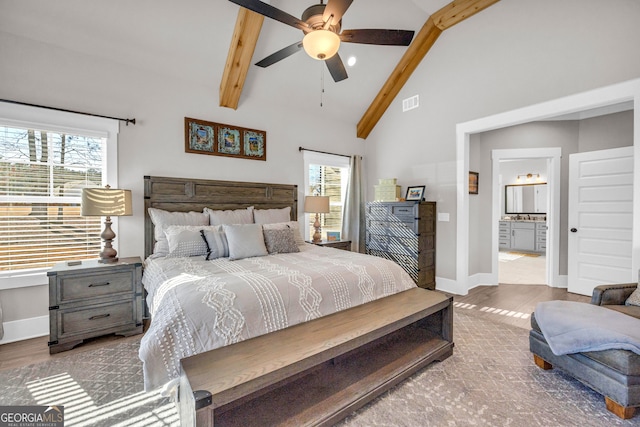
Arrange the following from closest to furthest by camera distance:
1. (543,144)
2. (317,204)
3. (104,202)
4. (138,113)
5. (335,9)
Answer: (335,9) < (104,202) < (138,113) < (317,204) < (543,144)

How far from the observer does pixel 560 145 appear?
4547mm

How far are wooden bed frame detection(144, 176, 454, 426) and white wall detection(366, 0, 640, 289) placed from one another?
7.49ft

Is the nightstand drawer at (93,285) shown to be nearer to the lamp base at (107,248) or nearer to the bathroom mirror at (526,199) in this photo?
the lamp base at (107,248)

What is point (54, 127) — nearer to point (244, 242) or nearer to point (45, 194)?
point (45, 194)

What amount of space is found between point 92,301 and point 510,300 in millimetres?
4919

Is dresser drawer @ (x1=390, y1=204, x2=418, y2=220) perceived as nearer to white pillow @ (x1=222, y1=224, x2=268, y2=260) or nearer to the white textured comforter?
the white textured comforter

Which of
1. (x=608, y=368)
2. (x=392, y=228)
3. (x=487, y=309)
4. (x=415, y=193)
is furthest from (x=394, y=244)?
(x=608, y=368)

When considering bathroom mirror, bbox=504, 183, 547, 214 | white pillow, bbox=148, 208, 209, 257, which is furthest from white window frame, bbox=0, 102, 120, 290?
bathroom mirror, bbox=504, 183, 547, 214

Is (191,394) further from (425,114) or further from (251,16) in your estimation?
(425,114)

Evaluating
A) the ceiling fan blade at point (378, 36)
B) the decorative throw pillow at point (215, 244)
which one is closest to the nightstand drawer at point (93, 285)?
the decorative throw pillow at point (215, 244)

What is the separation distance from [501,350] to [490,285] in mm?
2416

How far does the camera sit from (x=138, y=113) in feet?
11.1

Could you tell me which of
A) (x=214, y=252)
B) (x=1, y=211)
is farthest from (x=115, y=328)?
(x=1, y=211)

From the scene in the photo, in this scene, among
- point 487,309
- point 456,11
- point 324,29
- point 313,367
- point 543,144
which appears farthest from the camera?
point 543,144
